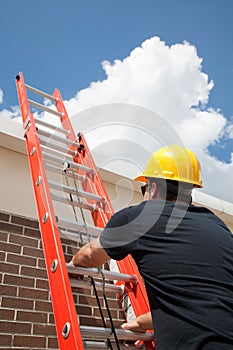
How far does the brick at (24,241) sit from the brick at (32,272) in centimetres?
19

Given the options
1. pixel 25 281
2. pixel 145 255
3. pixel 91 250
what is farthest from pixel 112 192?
pixel 145 255

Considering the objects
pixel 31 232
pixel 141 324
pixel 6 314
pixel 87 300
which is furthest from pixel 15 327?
pixel 141 324

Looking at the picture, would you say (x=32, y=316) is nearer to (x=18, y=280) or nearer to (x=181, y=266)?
(x=18, y=280)

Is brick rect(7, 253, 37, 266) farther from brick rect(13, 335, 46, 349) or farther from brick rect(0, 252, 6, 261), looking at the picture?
brick rect(13, 335, 46, 349)

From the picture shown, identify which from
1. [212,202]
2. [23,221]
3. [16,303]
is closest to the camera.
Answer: [16,303]

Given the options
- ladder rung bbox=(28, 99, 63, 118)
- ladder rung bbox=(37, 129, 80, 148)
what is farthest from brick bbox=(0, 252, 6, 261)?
ladder rung bbox=(28, 99, 63, 118)

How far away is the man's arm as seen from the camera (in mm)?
1817

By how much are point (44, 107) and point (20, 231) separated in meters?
1.05

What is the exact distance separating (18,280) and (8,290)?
0.38ft

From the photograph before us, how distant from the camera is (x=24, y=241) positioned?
317cm

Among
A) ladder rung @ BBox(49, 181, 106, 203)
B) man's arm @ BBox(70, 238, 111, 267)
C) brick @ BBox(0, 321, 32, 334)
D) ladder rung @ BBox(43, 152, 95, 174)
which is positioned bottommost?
man's arm @ BBox(70, 238, 111, 267)

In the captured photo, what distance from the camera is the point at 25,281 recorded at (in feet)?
9.77

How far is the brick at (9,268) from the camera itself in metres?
2.92

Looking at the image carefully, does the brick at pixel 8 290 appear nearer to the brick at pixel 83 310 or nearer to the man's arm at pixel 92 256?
the brick at pixel 83 310
